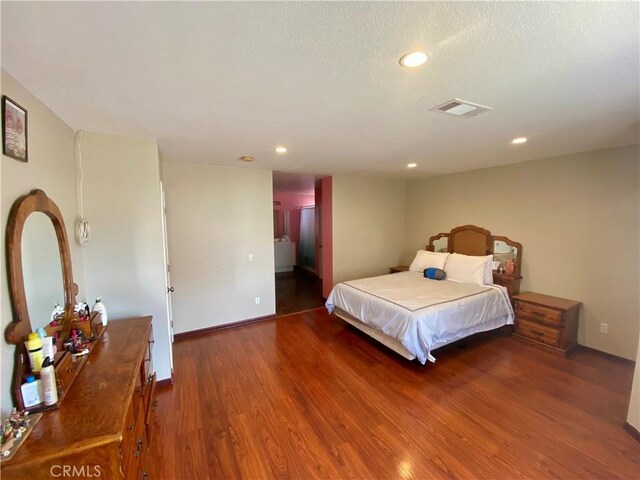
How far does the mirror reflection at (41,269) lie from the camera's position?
1.38 metres

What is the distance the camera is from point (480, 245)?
4129mm

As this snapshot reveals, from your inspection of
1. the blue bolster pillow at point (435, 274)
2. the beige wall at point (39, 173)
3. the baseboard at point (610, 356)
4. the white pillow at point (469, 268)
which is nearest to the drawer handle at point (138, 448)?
the beige wall at point (39, 173)

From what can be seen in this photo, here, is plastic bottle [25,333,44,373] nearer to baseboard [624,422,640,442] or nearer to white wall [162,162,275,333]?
white wall [162,162,275,333]

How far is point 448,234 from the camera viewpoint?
4.59m

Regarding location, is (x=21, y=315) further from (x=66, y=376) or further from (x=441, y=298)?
(x=441, y=298)

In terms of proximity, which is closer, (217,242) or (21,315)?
(21,315)

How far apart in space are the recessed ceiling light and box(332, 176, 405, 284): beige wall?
133 inches

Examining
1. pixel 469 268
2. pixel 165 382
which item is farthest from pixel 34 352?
pixel 469 268

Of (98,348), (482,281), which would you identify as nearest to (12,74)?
(98,348)

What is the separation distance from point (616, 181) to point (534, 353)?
2.07m

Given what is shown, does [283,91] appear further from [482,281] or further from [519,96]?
[482,281]

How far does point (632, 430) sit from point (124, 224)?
4202 mm

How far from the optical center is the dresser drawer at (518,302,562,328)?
3.01 metres

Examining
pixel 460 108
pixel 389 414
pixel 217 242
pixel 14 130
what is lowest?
pixel 389 414
